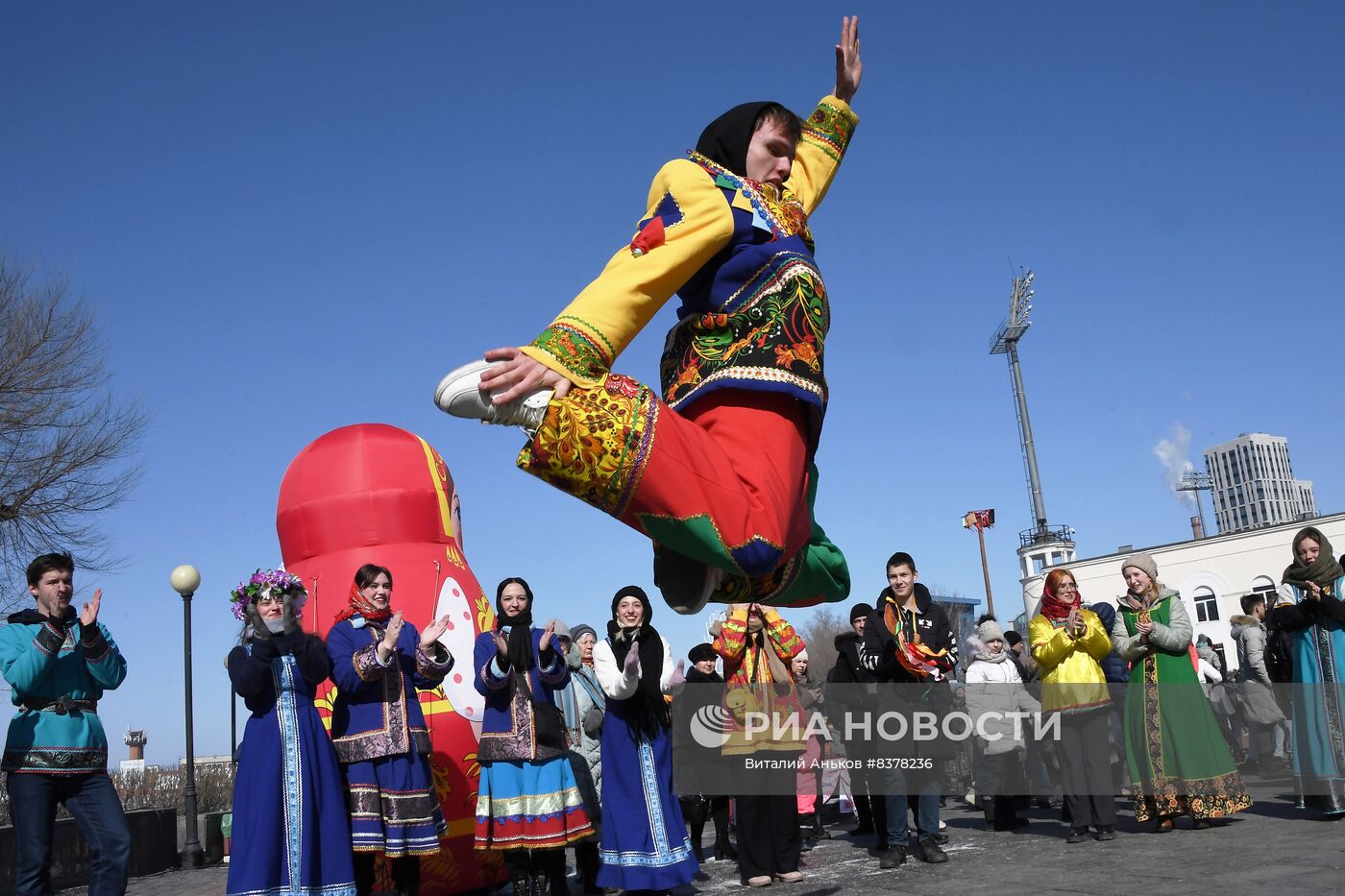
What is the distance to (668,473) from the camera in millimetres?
2264

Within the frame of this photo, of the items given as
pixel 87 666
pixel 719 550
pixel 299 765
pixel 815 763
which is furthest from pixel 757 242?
pixel 815 763

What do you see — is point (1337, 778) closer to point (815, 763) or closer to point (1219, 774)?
point (1219, 774)

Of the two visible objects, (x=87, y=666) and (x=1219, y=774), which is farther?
(x=1219, y=774)

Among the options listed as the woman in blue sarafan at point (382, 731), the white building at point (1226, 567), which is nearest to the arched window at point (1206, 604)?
the white building at point (1226, 567)

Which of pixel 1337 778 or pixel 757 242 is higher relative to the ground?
pixel 757 242

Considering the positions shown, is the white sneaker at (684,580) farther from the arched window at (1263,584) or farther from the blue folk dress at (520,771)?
the arched window at (1263,584)

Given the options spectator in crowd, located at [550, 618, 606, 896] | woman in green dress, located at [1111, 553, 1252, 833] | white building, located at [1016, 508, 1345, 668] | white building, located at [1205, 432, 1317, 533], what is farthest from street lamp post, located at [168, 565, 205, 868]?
white building, located at [1205, 432, 1317, 533]

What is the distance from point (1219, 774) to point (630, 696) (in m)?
4.23

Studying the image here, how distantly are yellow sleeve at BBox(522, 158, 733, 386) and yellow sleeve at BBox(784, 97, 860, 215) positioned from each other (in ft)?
2.09

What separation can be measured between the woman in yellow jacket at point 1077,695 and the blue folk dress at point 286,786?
4977mm

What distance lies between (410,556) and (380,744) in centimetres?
195

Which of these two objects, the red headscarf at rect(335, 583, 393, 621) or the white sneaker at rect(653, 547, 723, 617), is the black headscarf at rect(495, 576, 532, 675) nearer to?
the red headscarf at rect(335, 583, 393, 621)

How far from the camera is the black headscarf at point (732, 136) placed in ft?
9.70

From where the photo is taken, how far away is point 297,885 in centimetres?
566
